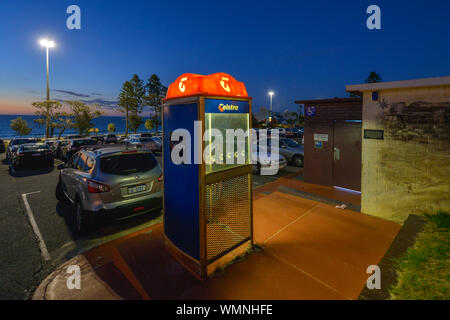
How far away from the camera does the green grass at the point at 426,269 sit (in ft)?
8.87

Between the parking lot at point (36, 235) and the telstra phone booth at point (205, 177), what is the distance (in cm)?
186

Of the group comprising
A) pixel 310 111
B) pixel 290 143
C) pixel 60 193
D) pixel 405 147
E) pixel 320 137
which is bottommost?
pixel 60 193

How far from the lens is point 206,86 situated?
3.20 metres

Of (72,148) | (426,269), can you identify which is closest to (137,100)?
(72,148)

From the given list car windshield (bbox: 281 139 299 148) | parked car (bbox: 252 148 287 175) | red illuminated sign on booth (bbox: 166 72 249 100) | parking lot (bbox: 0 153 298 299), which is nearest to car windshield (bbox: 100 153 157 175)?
parking lot (bbox: 0 153 298 299)

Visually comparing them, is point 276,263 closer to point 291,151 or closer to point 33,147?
point 291,151

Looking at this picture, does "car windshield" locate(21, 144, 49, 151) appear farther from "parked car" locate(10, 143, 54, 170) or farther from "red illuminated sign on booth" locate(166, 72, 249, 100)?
"red illuminated sign on booth" locate(166, 72, 249, 100)

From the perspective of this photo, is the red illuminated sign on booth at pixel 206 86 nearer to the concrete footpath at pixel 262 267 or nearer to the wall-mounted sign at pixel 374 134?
the concrete footpath at pixel 262 267

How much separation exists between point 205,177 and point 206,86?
4.05 ft

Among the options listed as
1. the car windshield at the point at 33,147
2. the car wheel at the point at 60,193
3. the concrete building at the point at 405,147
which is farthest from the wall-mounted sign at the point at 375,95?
the car windshield at the point at 33,147
